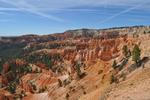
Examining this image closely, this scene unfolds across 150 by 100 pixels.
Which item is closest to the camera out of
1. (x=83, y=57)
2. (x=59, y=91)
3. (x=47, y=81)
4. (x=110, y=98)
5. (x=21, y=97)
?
(x=110, y=98)

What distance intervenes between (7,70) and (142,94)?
153 m

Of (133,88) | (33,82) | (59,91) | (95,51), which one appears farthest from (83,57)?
(133,88)

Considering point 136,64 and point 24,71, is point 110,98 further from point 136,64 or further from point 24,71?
point 24,71

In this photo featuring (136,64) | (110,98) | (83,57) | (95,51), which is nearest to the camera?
(110,98)

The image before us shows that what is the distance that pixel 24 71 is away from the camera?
16100 centimetres

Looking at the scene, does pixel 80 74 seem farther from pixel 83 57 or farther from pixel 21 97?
pixel 83 57

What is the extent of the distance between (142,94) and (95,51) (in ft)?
389

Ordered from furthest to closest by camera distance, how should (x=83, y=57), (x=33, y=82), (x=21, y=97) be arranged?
(x=83, y=57) → (x=33, y=82) → (x=21, y=97)

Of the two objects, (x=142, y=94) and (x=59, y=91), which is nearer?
(x=142, y=94)

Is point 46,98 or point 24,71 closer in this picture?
point 46,98

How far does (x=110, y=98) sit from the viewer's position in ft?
118

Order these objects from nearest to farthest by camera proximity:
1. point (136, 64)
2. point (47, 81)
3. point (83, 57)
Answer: point (136, 64) < point (47, 81) < point (83, 57)

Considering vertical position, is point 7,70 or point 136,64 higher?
point 136,64

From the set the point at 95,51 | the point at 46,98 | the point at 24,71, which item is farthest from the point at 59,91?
the point at 24,71
